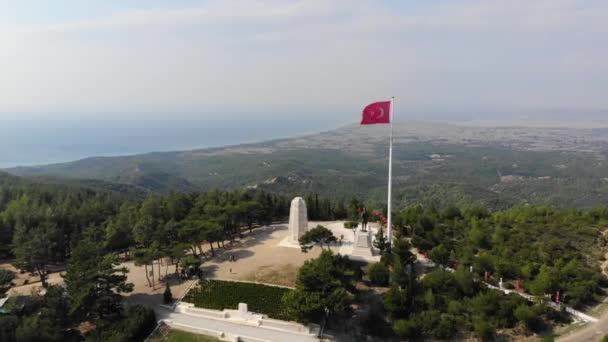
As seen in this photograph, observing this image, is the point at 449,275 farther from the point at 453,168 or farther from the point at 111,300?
the point at 453,168

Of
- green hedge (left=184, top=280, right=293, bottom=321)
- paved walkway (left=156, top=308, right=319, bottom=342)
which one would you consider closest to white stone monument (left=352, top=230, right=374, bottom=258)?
green hedge (left=184, top=280, right=293, bottom=321)

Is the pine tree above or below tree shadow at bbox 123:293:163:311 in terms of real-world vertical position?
above

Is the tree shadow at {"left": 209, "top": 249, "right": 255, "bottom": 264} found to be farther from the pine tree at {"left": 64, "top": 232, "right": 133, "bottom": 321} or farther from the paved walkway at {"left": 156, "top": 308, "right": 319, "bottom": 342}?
the pine tree at {"left": 64, "top": 232, "right": 133, "bottom": 321}

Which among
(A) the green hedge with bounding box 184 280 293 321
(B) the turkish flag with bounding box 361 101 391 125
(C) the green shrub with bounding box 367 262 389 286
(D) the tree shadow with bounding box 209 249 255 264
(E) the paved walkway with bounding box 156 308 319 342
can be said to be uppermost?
(B) the turkish flag with bounding box 361 101 391 125

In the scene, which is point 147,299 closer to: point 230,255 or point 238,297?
point 238,297

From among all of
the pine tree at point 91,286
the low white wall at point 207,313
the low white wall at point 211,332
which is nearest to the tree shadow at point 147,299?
the pine tree at point 91,286

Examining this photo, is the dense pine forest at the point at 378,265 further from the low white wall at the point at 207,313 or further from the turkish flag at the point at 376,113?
the turkish flag at the point at 376,113

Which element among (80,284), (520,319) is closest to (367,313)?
(520,319)
